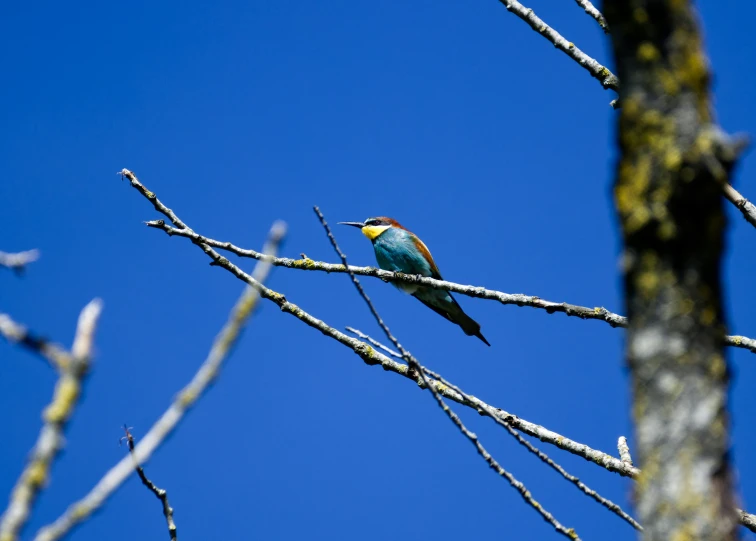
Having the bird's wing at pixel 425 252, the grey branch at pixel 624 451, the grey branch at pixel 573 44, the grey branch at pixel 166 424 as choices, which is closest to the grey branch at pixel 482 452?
the grey branch at pixel 166 424

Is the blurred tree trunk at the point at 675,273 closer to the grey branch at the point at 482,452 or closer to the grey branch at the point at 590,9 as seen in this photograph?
the grey branch at the point at 482,452

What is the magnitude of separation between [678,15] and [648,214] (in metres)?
0.28

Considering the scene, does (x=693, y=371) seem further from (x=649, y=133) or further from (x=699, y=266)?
(x=649, y=133)

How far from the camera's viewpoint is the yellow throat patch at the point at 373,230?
854 centimetres

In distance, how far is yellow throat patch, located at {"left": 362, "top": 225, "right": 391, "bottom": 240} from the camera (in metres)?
8.54

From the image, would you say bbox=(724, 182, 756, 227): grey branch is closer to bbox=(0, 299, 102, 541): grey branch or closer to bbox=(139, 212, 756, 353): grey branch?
bbox=(139, 212, 756, 353): grey branch

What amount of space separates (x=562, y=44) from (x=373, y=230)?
16.6 ft

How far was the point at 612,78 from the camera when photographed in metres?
3.51

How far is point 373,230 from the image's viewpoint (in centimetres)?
858

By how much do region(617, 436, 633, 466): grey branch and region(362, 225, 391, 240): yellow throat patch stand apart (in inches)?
218

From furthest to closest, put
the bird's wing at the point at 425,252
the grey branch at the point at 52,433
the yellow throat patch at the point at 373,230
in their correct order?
1. the yellow throat patch at the point at 373,230
2. the bird's wing at the point at 425,252
3. the grey branch at the point at 52,433

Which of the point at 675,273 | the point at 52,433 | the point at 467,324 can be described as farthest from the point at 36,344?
the point at 467,324

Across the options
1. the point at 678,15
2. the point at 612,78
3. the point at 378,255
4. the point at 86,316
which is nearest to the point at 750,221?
the point at 612,78

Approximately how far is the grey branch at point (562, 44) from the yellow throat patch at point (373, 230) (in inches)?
194
